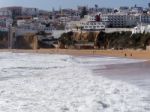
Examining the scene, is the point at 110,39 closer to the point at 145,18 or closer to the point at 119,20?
the point at 119,20

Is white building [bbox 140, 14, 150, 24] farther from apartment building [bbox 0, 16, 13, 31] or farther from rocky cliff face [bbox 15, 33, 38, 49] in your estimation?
apartment building [bbox 0, 16, 13, 31]

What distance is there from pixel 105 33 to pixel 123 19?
82.1 feet

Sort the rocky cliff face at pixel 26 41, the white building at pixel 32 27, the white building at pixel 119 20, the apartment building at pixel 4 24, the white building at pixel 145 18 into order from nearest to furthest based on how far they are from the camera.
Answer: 1. the rocky cliff face at pixel 26 41
2. the apartment building at pixel 4 24
3. the white building at pixel 32 27
4. the white building at pixel 119 20
5. the white building at pixel 145 18

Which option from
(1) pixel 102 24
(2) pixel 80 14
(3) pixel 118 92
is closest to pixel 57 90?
(3) pixel 118 92

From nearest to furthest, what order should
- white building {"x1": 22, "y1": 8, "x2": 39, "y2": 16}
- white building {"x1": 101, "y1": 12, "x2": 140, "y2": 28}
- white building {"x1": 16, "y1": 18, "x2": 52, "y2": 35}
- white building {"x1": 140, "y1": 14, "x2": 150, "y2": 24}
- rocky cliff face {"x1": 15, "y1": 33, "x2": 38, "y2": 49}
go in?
rocky cliff face {"x1": 15, "y1": 33, "x2": 38, "y2": 49}, white building {"x1": 16, "y1": 18, "x2": 52, "y2": 35}, white building {"x1": 101, "y1": 12, "x2": 140, "y2": 28}, white building {"x1": 140, "y1": 14, "x2": 150, "y2": 24}, white building {"x1": 22, "y1": 8, "x2": 39, "y2": 16}

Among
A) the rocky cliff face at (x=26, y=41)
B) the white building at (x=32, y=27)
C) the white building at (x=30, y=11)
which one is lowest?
the rocky cliff face at (x=26, y=41)

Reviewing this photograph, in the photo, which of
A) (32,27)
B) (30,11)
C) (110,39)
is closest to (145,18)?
(32,27)

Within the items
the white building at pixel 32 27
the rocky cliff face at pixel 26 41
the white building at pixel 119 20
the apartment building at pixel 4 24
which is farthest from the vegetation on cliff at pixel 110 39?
the apartment building at pixel 4 24

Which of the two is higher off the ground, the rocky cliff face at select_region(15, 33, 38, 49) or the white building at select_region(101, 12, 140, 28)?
the white building at select_region(101, 12, 140, 28)

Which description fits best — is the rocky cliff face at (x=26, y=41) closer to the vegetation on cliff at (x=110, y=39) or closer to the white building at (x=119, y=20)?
the vegetation on cliff at (x=110, y=39)

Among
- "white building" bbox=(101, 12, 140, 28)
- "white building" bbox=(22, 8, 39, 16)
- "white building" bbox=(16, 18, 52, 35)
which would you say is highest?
"white building" bbox=(22, 8, 39, 16)

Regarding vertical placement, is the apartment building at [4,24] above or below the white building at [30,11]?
below

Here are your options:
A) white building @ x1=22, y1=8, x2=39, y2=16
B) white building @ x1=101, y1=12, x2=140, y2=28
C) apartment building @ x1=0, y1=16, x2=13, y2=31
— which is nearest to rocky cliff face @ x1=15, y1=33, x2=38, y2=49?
apartment building @ x1=0, y1=16, x2=13, y2=31

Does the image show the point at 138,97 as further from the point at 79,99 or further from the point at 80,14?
the point at 80,14
